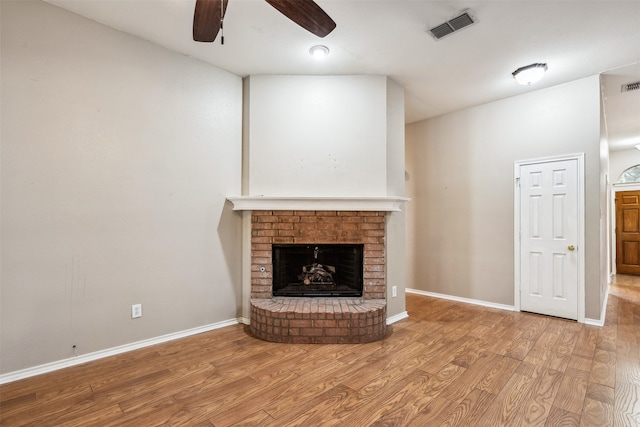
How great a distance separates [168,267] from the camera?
288 cm

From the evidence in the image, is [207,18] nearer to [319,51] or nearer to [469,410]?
[319,51]

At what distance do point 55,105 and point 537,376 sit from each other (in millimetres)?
4260

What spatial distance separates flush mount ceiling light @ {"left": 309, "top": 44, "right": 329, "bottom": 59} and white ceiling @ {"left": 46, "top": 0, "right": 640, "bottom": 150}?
6 centimetres

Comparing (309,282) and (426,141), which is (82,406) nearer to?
(309,282)

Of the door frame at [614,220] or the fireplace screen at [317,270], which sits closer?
the fireplace screen at [317,270]

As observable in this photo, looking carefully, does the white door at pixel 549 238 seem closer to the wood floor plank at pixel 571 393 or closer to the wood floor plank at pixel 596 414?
the wood floor plank at pixel 571 393

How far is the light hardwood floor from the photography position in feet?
5.88

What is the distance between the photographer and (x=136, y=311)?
269 centimetres

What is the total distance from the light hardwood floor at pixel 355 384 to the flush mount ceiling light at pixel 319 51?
111 inches

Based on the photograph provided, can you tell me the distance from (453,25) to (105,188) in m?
3.25

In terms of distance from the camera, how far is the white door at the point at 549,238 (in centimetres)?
347

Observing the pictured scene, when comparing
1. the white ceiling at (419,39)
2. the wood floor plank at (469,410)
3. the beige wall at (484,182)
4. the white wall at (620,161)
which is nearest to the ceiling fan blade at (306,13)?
the white ceiling at (419,39)

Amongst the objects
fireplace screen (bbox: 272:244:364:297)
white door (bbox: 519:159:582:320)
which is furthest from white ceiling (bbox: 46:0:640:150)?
fireplace screen (bbox: 272:244:364:297)

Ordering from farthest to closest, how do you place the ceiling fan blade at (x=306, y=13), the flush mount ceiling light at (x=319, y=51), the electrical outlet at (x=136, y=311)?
the flush mount ceiling light at (x=319, y=51) < the electrical outlet at (x=136, y=311) < the ceiling fan blade at (x=306, y=13)
